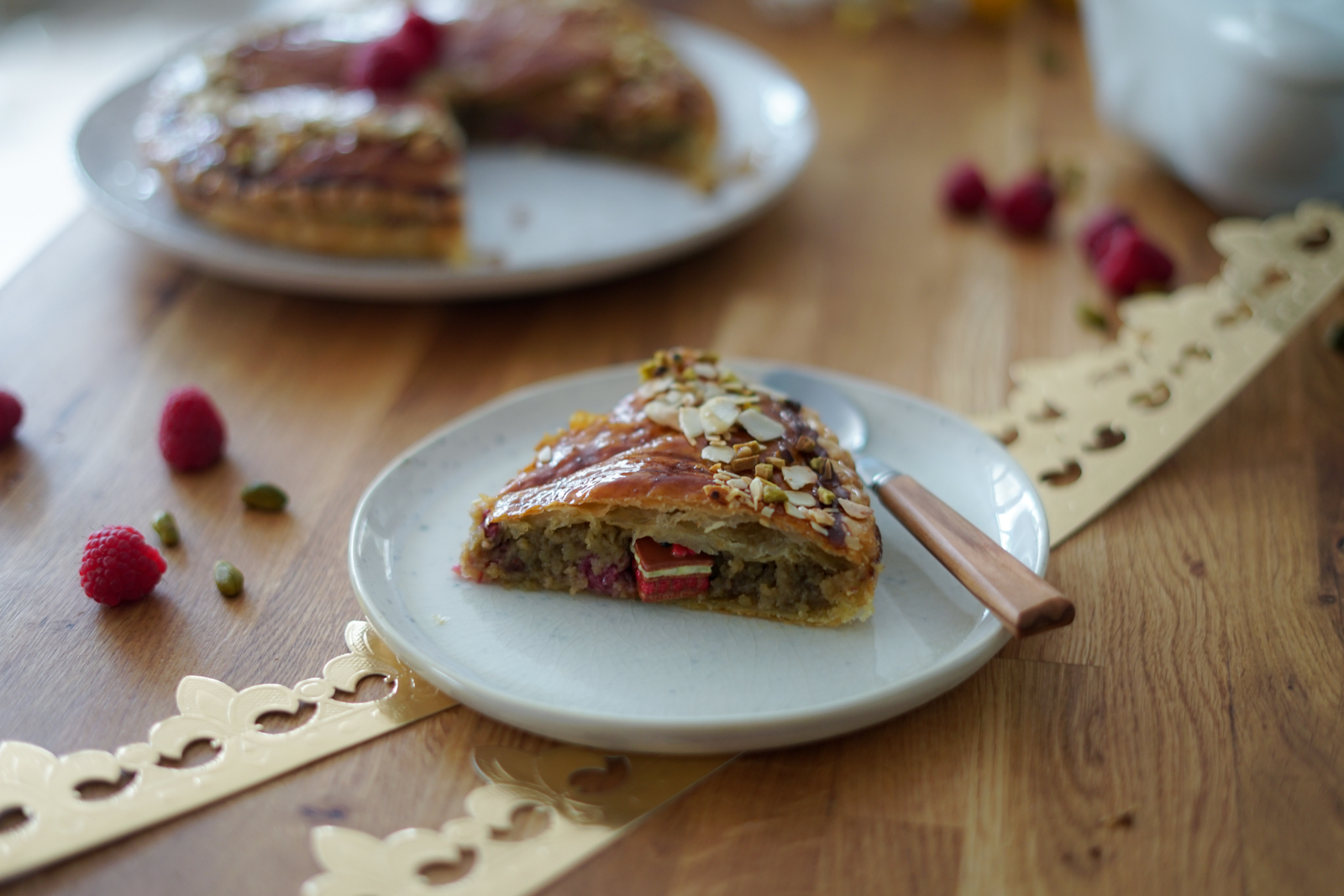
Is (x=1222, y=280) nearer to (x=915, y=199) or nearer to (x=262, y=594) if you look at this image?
(x=915, y=199)

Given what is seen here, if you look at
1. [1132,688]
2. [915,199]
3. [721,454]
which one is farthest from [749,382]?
[915,199]

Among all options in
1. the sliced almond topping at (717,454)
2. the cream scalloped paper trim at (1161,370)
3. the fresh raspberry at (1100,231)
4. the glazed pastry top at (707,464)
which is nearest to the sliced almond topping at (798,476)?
the glazed pastry top at (707,464)

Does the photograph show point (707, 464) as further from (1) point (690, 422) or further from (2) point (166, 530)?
(2) point (166, 530)

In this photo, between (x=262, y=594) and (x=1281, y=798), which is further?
(x=262, y=594)

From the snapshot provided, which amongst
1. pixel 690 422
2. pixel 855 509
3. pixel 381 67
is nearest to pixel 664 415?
pixel 690 422

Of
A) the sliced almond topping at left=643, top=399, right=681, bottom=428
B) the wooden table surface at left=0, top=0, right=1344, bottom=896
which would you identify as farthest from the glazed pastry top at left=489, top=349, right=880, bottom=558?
the wooden table surface at left=0, top=0, right=1344, bottom=896

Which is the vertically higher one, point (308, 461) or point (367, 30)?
point (367, 30)
